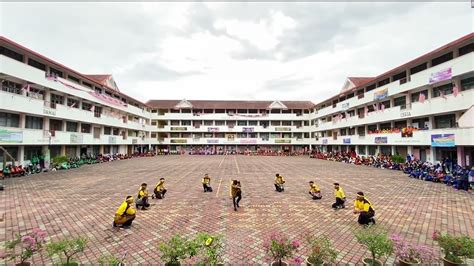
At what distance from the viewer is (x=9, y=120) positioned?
22.0m

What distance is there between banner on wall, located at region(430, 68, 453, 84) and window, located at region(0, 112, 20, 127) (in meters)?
39.7

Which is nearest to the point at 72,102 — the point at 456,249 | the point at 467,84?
the point at 456,249

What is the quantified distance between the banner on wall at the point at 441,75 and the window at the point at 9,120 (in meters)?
39.7

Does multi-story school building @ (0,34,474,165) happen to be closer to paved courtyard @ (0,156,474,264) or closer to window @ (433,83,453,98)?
window @ (433,83,453,98)

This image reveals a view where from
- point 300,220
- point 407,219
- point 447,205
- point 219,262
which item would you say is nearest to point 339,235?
point 300,220

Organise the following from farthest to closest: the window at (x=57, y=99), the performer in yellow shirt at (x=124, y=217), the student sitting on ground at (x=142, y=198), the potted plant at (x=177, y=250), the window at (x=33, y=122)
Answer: the window at (x=57, y=99), the window at (x=33, y=122), the student sitting on ground at (x=142, y=198), the performer in yellow shirt at (x=124, y=217), the potted plant at (x=177, y=250)

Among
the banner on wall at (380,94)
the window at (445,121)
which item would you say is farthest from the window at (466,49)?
the banner on wall at (380,94)

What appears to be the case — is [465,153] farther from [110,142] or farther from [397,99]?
[110,142]

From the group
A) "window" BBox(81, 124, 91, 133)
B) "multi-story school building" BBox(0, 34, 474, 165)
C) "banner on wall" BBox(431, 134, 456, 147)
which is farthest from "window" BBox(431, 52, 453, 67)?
"window" BBox(81, 124, 91, 133)

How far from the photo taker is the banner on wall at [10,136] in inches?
787

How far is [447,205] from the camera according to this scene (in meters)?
11.6

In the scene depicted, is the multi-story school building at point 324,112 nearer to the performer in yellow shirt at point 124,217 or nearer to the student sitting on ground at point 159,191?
the student sitting on ground at point 159,191

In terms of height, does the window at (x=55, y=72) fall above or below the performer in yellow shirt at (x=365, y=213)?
A: above

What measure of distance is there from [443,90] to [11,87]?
40.8 m
